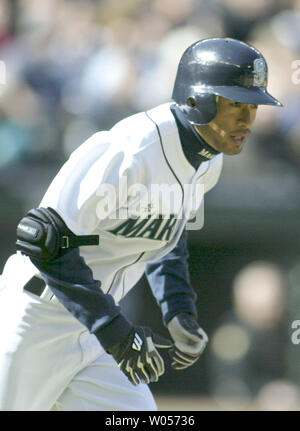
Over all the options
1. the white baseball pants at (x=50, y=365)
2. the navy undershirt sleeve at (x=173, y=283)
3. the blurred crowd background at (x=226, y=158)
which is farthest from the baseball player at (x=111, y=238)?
the blurred crowd background at (x=226, y=158)

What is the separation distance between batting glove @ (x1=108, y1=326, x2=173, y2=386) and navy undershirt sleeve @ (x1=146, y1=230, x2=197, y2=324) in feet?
1.19

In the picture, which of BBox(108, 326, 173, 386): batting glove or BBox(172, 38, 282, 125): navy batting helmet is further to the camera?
BBox(172, 38, 282, 125): navy batting helmet

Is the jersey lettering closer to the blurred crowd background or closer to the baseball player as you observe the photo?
the baseball player

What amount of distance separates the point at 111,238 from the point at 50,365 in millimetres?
438

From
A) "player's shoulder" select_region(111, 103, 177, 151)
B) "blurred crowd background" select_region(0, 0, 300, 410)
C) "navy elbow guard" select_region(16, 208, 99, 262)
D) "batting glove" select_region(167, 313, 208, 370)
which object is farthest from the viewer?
"blurred crowd background" select_region(0, 0, 300, 410)

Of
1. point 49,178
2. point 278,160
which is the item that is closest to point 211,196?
point 278,160

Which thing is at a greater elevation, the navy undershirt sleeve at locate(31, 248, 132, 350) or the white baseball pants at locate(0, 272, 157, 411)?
the navy undershirt sleeve at locate(31, 248, 132, 350)

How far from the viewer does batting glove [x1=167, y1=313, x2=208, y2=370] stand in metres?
2.95

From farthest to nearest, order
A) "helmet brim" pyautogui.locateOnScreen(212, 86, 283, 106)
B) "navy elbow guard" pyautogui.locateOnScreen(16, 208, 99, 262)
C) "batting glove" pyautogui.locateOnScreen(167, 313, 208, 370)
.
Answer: "batting glove" pyautogui.locateOnScreen(167, 313, 208, 370), "helmet brim" pyautogui.locateOnScreen(212, 86, 283, 106), "navy elbow guard" pyautogui.locateOnScreen(16, 208, 99, 262)

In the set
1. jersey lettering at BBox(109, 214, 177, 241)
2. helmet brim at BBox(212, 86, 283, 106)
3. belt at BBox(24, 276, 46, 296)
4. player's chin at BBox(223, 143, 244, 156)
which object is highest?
helmet brim at BBox(212, 86, 283, 106)

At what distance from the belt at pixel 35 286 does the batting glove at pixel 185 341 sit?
515 millimetres

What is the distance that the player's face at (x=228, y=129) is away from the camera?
2793 millimetres

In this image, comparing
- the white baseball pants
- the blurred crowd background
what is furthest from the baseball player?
the blurred crowd background

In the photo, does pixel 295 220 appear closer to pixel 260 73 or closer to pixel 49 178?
pixel 49 178
